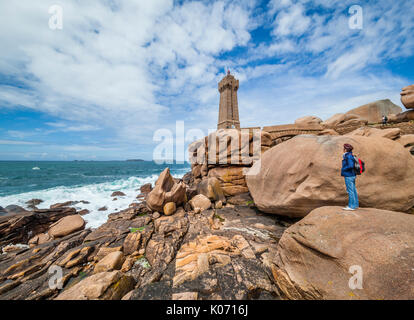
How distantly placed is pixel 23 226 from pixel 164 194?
30.0 ft

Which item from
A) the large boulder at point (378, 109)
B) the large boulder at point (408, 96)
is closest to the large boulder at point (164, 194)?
the large boulder at point (408, 96)

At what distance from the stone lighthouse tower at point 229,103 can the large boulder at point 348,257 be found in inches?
1308

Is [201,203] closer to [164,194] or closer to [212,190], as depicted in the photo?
[212,190]

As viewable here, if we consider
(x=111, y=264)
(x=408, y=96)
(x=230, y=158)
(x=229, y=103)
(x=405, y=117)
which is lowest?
(x=111, y=264)

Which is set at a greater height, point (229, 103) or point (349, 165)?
point (229, 103)

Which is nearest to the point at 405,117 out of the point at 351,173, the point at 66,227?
the point at 351,173

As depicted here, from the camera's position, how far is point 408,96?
551 inches

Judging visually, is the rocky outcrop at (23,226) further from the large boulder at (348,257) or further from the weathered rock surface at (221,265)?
the large boulder at (348,257)

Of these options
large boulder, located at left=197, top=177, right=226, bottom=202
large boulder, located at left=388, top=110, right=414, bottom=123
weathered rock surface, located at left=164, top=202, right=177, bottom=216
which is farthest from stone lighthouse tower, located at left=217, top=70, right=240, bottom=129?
weathered rock surface, located at left=164, top=202, right=177, bottom=216

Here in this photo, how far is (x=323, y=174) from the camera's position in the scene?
460 centimetres

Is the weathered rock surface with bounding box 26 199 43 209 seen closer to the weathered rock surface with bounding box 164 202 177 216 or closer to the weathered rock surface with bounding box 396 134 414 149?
the weathered rock surface with bounding box 164 202 177 216

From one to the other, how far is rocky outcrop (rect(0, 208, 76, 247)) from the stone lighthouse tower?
3209 centimetres
